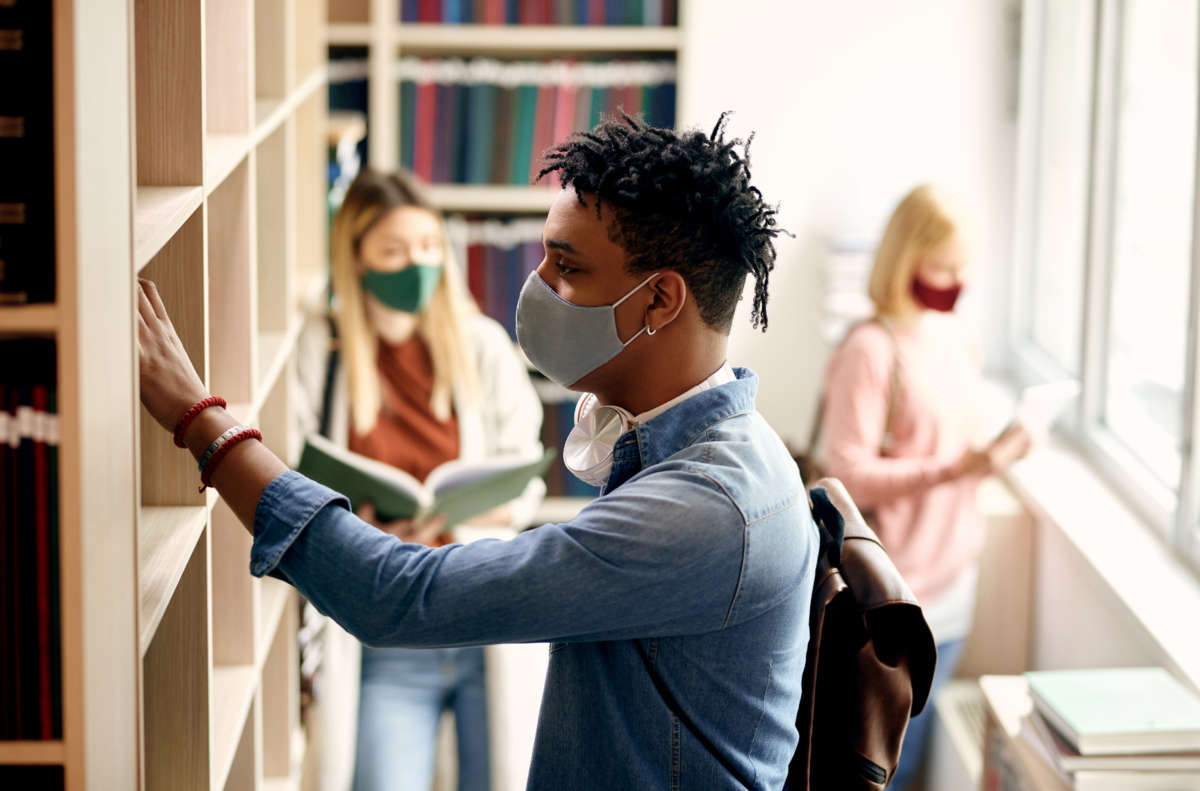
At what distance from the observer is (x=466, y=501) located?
242cm

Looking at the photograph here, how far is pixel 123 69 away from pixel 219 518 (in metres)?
0.96

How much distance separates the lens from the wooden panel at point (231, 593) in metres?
1.92

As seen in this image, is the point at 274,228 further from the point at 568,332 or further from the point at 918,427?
the point at 918,427

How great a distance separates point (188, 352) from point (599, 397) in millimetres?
473

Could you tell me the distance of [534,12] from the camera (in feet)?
11.9

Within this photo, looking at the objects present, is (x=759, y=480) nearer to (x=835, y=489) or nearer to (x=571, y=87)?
(x=835, y=489)

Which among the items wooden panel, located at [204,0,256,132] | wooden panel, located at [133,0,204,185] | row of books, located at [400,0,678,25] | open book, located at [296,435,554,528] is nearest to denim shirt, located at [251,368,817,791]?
wooden panel, located at [133,0,204,185]

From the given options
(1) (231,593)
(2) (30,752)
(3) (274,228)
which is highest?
(3) (274,228)

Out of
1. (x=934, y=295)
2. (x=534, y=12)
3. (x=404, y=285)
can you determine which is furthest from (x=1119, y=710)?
(x=534, y=12)

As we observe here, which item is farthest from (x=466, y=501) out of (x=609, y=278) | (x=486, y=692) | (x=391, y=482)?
(x=609, y=278)

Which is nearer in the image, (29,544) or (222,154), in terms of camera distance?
(29,544)

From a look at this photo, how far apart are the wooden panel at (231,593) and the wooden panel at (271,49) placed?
82 cm

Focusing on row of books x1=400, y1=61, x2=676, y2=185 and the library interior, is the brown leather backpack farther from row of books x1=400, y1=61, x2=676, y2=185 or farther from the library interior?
row of books x1=400, y1=61, x2=676, y2=185

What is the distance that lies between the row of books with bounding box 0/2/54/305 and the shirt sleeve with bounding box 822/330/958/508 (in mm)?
1978
